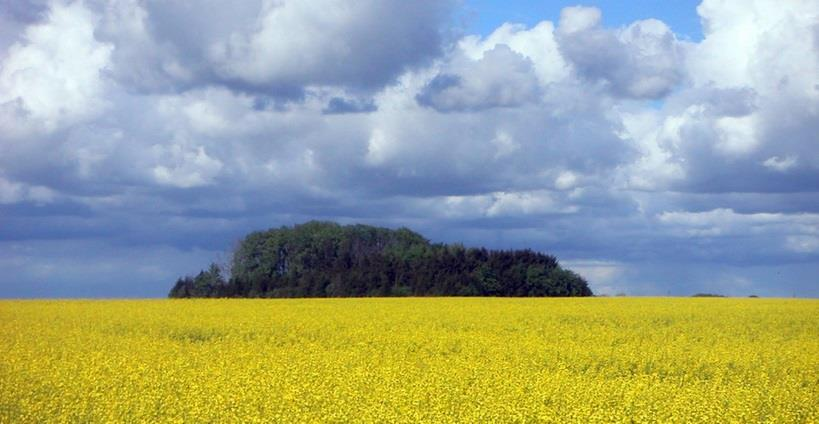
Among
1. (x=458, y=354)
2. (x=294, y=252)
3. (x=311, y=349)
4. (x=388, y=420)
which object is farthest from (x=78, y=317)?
(x=294, y=252)

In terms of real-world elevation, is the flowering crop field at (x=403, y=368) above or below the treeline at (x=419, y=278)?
below

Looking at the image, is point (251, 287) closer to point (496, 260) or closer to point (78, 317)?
point (496, 260)

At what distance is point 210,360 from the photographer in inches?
716

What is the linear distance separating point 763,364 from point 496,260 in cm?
4767

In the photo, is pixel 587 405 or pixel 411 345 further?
pixel 411 345

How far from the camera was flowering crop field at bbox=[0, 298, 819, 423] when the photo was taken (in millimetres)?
13227

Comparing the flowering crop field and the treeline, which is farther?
the treeline

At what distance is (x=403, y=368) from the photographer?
16.5m

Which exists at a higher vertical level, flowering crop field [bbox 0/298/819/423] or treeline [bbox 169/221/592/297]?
treeline [bbox 169/221/592/297]

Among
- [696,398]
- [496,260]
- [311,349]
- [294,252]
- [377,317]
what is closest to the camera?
[696,398]

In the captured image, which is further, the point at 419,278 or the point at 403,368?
the point at 419,278

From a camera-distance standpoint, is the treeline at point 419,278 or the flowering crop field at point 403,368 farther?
the treeline at point 419,278

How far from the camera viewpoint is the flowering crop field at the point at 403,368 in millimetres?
13227

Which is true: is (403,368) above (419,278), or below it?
below
